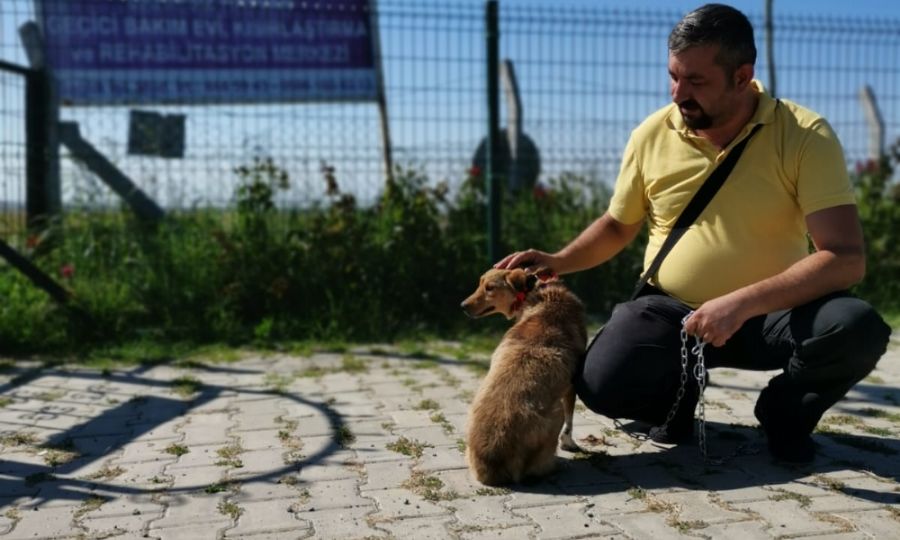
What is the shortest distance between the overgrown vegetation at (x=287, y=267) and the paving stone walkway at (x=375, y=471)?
1.52m

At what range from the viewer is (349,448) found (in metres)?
4.14

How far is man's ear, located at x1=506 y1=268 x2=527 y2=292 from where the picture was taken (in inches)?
165

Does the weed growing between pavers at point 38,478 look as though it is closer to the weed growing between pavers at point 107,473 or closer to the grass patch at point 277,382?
the weed growing between pavers at point 107,473

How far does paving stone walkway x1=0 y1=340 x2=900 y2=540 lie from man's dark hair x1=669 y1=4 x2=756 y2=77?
1.70 metres

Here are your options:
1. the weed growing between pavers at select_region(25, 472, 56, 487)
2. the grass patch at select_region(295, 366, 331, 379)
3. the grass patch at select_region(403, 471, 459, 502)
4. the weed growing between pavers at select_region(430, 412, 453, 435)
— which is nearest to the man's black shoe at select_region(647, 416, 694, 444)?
the weed growing between pavers at select_region(430, 412, 453, 435)

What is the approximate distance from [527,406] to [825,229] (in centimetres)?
135

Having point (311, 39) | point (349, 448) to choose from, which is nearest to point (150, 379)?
point (349, 448)

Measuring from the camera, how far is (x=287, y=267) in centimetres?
746

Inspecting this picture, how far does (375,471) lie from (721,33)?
2308 mm

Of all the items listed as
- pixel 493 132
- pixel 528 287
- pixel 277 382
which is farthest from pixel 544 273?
pixel 493 132

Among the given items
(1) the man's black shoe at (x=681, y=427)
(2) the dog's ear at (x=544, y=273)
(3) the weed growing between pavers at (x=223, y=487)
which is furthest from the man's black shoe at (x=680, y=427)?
(3) the weed growing between pavers at (x=223, y=487)

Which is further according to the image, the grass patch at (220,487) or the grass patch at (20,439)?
the grass patch at (20,439)

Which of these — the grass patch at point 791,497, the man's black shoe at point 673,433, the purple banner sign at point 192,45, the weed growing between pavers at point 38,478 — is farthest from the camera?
the purple banner sign at point 192,45

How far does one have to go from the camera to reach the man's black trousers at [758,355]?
3.46m
